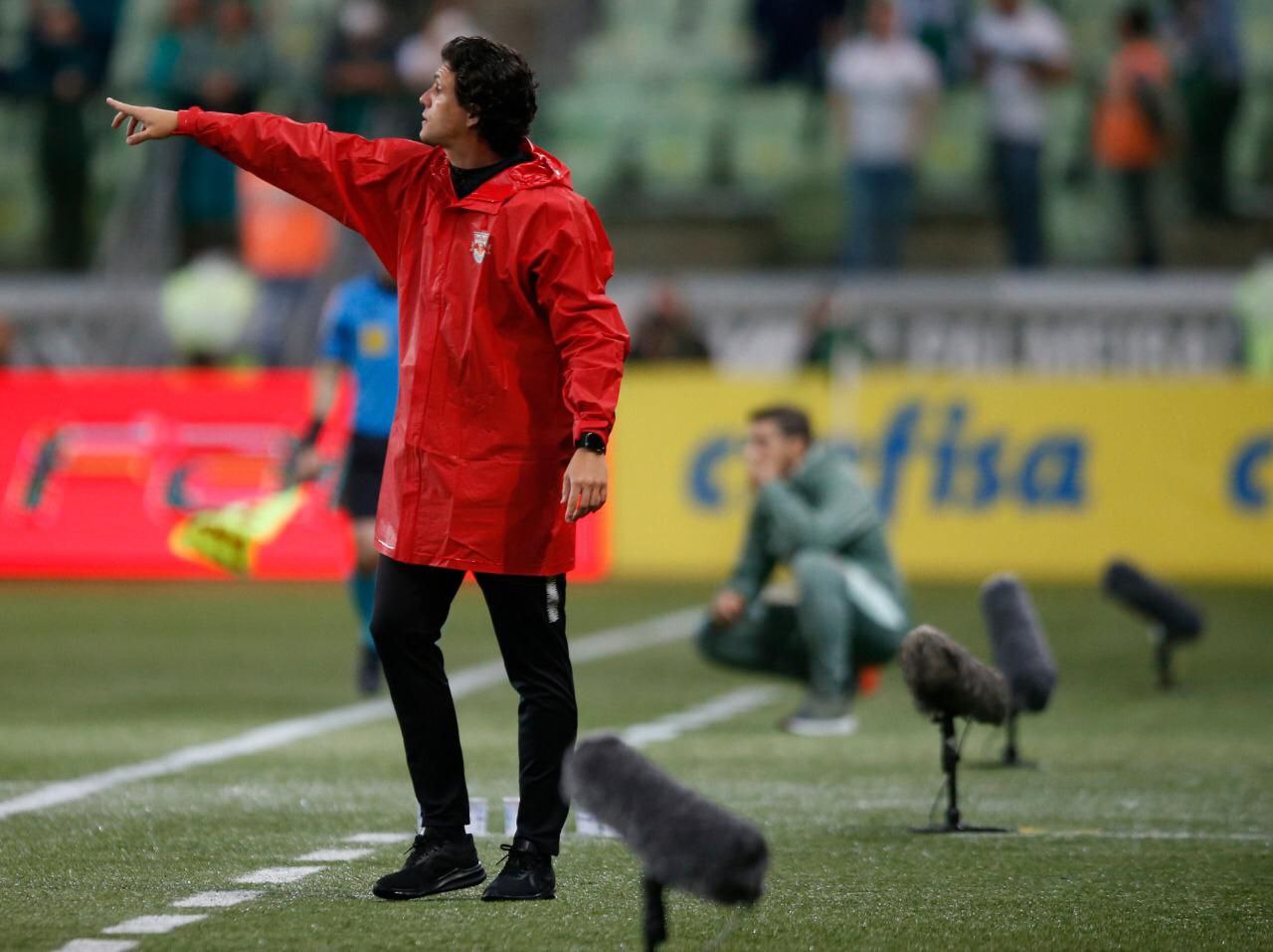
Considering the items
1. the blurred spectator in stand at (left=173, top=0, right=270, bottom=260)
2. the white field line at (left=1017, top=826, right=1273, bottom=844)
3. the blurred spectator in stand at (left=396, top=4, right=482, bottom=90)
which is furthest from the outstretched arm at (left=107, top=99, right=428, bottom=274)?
the blurred spectator in stand at (left=396, top=4, right=482, bottom=90)

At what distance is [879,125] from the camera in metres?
Answer: 20.1

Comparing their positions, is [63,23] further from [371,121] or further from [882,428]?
[882,428]

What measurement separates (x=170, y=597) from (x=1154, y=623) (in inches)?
293

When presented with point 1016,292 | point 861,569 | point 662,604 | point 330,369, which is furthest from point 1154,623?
point 1016,292

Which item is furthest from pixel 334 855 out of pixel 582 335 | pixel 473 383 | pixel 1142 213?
pixel 1142 213

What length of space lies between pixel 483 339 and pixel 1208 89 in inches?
642

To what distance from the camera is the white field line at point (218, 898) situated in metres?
5.54

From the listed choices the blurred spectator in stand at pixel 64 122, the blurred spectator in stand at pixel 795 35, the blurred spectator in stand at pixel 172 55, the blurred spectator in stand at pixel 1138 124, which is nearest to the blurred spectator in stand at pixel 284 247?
the blurred spectator in stand at pixel 172 55

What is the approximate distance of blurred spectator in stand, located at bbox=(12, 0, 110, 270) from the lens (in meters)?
22.2

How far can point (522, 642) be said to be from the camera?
577cm

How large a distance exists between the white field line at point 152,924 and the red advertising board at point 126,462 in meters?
12.1

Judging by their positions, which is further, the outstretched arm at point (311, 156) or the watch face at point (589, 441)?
the outstretched arm at point (311, 156)

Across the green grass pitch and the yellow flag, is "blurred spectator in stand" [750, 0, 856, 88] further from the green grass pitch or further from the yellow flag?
the yellow flag

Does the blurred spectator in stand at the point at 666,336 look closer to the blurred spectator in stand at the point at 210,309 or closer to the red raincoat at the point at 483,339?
the blurred spectator in stand at the point at 210,309
